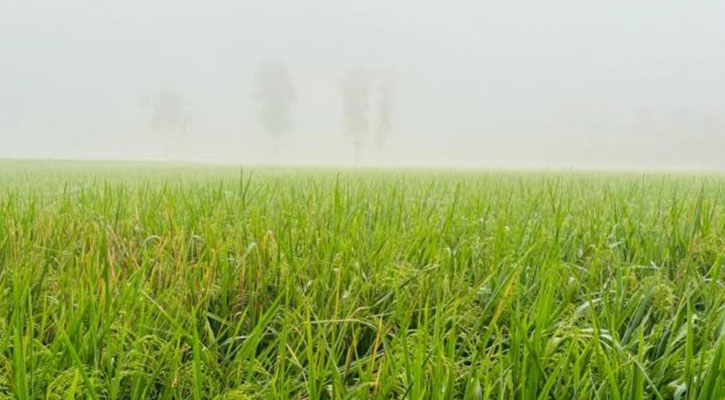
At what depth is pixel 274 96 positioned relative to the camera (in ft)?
247

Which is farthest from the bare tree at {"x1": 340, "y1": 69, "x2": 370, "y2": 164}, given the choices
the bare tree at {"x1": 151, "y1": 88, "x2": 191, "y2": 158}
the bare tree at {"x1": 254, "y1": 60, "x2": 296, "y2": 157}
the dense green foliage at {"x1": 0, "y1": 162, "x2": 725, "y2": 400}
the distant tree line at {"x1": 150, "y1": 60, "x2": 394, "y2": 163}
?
the dense green foliage at {"x1": 0, "y1": 162, "x2": 725, "y2": 400}

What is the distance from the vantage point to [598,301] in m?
1.71

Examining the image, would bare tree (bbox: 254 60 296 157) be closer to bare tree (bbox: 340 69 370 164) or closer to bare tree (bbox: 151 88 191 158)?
bare tree (bbox: 340 69 370 164)

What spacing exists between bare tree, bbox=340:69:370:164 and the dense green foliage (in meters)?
70.4

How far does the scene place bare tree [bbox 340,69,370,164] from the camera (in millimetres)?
72688

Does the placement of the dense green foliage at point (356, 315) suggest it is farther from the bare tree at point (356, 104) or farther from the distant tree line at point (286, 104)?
the bare tree at point (356, 104)

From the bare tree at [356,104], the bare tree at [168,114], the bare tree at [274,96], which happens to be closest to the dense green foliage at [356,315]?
the bare tree at [356,104]

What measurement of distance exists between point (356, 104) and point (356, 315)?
7730cm

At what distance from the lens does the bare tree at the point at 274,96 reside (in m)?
73.3

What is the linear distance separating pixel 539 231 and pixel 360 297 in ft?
3.58

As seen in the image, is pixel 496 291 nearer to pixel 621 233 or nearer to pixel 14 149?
pixel 621 233

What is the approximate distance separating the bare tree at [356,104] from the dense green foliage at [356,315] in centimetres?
7043

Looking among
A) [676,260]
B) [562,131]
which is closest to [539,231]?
[676,260]

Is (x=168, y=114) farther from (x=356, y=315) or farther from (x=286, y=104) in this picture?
(x=356, y=315)
